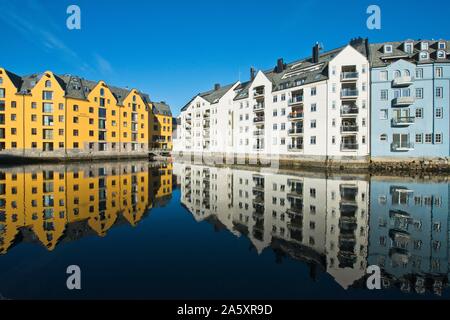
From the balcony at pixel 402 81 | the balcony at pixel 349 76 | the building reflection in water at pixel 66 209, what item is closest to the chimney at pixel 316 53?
the balcony at pixel 349 76

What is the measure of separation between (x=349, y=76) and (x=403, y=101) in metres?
9.03

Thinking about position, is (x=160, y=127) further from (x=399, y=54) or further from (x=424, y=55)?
(x=424, y=55)

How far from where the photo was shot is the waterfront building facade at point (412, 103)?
1452 inches

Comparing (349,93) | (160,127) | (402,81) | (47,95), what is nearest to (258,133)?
(349,93)

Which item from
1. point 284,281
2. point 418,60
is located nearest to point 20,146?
point 284,281

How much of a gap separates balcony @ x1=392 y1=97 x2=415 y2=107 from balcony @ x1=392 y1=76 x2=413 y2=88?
235cm

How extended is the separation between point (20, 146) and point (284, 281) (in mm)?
65928

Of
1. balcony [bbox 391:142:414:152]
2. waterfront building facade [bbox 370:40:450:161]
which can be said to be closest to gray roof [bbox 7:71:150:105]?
waterfront building facade [bbox 370:40:450:161]

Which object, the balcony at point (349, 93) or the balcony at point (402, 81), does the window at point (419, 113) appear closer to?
the balcony at point (402, 81)

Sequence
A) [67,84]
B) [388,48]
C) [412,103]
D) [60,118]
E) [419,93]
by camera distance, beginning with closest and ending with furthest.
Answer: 1. [412,103]
2. [419,93]
3. [388,48]
4. [60,118]
5. [67,84]

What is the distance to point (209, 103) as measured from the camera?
6938 centimetres

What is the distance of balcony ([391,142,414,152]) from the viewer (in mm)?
37406

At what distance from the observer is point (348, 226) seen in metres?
11.6

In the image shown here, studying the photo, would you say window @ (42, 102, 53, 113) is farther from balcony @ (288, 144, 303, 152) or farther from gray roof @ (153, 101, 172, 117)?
balcony @ (288, 144, 303, 152)
